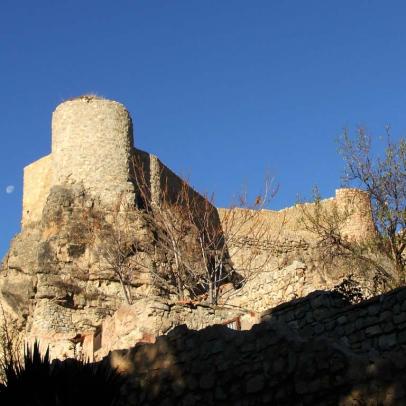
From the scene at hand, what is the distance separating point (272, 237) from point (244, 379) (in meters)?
27.5

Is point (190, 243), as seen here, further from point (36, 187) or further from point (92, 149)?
point (36, 187)

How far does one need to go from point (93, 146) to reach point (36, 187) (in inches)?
155

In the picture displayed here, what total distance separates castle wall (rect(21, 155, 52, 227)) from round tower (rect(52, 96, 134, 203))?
5.70ft

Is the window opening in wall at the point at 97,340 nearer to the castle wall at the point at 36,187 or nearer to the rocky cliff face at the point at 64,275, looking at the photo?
the rocky cliff face at the point at 64,275

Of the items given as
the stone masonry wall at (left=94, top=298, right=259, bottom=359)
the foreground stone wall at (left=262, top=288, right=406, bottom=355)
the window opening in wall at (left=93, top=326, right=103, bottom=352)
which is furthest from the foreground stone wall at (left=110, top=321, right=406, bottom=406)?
the window opening in wall at (left=93, top=326, right=103, bottom=352)

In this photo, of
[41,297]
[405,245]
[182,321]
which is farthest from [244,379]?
[41,297]

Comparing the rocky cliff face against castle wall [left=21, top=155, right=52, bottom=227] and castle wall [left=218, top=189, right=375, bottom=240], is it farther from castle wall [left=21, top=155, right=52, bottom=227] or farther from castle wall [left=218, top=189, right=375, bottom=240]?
castle wall [left=218, top=189, right=375, bottom=240]

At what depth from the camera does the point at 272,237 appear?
36.4 meters

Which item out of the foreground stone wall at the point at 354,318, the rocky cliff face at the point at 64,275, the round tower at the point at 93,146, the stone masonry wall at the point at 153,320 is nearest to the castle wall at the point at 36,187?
the round tower at the point at 93,146

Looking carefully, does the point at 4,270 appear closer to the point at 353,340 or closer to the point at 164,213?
the point at 164,213

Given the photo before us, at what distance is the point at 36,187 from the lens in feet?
109

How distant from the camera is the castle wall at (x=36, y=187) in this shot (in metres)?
32.5

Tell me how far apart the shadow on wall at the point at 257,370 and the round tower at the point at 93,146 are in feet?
65.8

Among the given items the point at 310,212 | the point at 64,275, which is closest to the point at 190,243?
the point at 64,275
